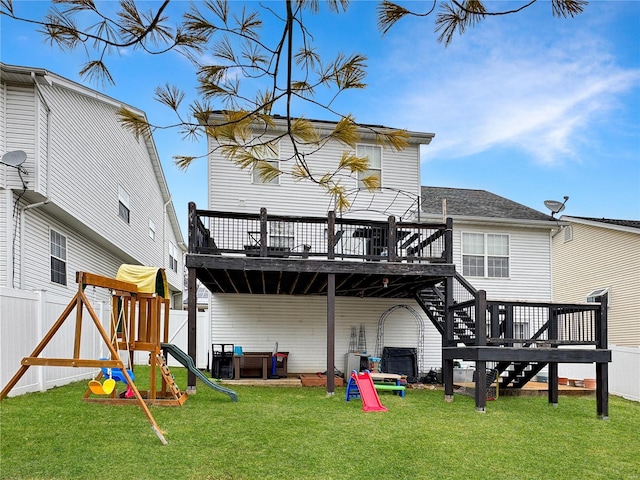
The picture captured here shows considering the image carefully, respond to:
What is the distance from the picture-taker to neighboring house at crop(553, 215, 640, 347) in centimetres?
1694

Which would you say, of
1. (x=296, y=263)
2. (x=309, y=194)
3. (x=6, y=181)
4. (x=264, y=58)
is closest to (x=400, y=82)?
(x=264, y=58)

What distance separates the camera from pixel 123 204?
16234 mm

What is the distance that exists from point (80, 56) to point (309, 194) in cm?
1167

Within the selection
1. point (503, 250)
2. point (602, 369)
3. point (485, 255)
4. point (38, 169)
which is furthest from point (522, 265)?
point (38, 169)

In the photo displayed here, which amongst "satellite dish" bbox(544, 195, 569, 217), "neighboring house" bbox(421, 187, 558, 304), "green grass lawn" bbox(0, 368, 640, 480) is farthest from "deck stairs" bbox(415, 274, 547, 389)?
"satellite dish" bbox(544, 195, 569, 217)

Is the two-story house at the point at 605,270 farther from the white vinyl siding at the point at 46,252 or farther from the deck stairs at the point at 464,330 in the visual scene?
the white vinyl siding at the point at 46,252

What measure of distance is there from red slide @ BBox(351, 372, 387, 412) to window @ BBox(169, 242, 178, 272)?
1664cm

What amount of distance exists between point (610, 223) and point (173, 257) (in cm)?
1895

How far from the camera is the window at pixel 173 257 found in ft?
79.6

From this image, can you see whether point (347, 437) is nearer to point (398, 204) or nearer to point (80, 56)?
point (80, 56)

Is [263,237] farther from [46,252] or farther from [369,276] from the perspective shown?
[46,252]

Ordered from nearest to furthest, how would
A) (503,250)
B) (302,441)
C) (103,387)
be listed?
(302,441)
(103,387)
(503,250)

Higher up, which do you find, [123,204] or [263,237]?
[123,204]

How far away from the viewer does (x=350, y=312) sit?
1447 centimetres
